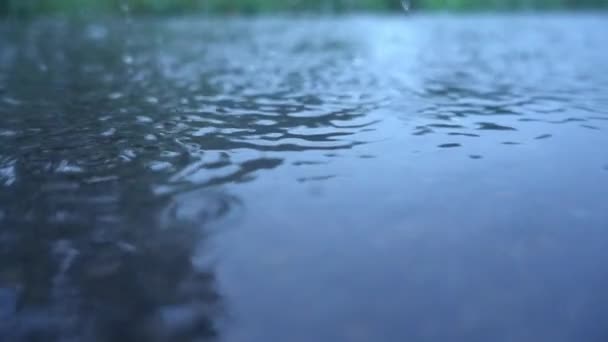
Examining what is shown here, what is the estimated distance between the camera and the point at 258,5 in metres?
89.6

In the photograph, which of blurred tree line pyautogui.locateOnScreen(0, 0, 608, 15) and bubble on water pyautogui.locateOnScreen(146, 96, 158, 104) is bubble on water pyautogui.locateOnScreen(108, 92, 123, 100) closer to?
bubble on water pyautogui.locateOnScreen(146, 96, 158, 104)

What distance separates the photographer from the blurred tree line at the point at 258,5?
64.8 m

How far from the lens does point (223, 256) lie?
645 cm

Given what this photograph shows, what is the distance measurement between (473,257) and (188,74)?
18.3 meters

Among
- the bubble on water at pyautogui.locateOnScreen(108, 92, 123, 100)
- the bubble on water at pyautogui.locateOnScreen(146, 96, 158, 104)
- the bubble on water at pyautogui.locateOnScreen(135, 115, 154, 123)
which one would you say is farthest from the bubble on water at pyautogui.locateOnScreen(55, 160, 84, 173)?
the bubble on water at pyautogui.locateOnScreen(108, 92, 123, 100)

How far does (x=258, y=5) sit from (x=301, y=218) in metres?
89.5

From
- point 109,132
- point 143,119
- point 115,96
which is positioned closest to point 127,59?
point 115,96

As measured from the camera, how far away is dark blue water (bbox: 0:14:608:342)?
17.5 feet

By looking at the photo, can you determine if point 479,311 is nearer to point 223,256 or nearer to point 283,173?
point 223,256

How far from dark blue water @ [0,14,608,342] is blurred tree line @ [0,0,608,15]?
→ 197 ft

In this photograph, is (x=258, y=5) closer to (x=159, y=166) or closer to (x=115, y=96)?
(x=115, y=96)

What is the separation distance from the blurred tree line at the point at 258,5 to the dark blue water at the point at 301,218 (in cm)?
6004

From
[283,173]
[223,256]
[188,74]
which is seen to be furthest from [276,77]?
[223,256]

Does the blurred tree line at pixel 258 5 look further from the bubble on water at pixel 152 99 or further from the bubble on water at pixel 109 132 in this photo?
the bubble on water at pixel 109 132
